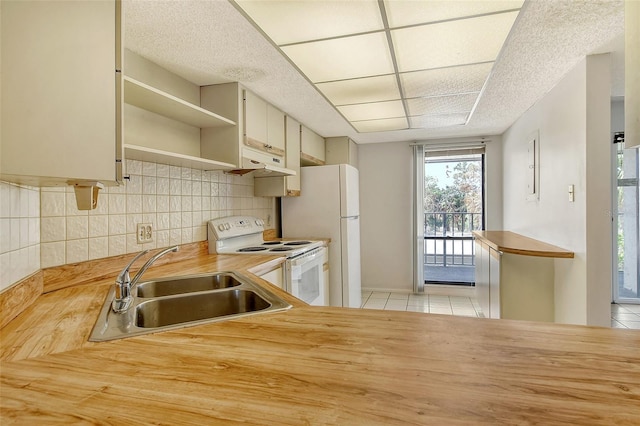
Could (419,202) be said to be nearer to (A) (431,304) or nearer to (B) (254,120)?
(A) (431,304)

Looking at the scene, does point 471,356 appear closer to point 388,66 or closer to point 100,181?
point 100,181

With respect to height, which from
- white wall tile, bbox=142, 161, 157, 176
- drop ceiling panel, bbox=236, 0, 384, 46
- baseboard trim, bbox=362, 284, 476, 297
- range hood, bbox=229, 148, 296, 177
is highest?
drop ceiling panel, bbox=236, 0, 384, 46

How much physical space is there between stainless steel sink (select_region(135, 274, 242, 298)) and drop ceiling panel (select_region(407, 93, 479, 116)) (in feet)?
7.23

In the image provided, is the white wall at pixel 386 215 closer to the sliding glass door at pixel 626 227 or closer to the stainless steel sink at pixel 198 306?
the sliding glass door at pixel 626 227

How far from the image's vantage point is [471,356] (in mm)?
759

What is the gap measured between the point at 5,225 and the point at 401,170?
4358 millimetres

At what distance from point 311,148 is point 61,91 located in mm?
3101

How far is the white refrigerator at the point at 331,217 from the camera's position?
356 centimetres

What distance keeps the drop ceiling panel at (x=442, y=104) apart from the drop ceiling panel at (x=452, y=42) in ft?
2.33

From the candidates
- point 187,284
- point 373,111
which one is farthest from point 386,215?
point 187,284

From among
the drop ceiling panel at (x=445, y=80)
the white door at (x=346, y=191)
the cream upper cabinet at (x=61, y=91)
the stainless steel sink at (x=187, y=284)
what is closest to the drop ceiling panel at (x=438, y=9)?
the drop ceiling panel at (x=445, y=80)

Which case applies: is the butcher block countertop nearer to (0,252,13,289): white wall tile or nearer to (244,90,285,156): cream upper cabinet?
(0,252,13,289): white wall tile

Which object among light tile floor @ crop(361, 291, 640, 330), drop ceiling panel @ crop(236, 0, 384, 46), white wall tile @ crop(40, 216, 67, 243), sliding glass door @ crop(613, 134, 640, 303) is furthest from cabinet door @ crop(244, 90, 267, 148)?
sliding glass door @ crop(613, 134, 640, 303)

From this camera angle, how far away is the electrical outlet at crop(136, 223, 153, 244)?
197 cm
